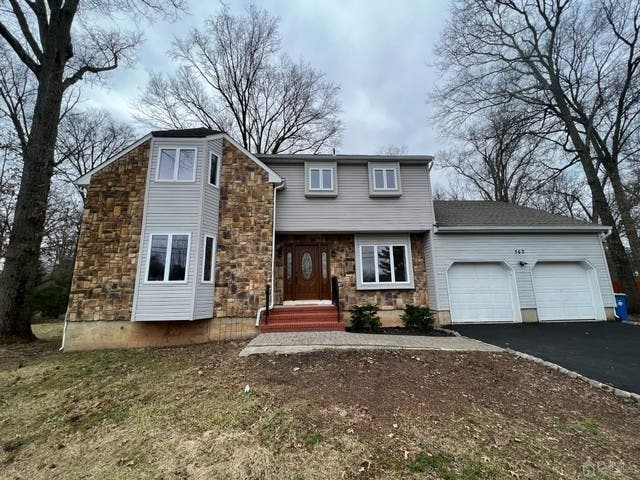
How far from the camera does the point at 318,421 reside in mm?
3400

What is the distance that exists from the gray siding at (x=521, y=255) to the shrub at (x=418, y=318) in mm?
805

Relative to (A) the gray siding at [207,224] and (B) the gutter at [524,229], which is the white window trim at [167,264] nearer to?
(A) the gray siding at [207,224]

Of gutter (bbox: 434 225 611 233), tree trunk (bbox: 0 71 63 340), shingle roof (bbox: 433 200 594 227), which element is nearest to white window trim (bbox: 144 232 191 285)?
tree trunk (bbox: 0 71 63 340)

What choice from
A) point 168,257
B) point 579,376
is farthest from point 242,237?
point 579,376

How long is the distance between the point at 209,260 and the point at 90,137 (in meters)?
16.0

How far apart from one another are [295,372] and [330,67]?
15.6 metres

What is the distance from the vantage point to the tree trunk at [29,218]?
7.82 m

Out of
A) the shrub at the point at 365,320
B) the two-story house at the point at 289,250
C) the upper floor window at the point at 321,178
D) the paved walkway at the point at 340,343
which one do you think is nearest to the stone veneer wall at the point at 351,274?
the two-story house at the point at 289,250

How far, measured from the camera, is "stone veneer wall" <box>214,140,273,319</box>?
830 cm

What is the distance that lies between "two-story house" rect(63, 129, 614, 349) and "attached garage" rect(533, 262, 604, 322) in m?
0.04

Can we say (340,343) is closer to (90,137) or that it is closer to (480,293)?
(480,293)

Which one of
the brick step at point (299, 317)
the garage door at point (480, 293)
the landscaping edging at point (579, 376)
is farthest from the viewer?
the garage door at point (480, 293)

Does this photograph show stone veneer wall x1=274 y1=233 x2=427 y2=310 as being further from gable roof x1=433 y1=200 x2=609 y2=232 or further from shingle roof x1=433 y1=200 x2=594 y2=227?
shingle roof x1=433 y1=200 x2=594 y2=227

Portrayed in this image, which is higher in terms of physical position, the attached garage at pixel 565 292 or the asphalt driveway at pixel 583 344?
the attached garage at pixel 565 292
